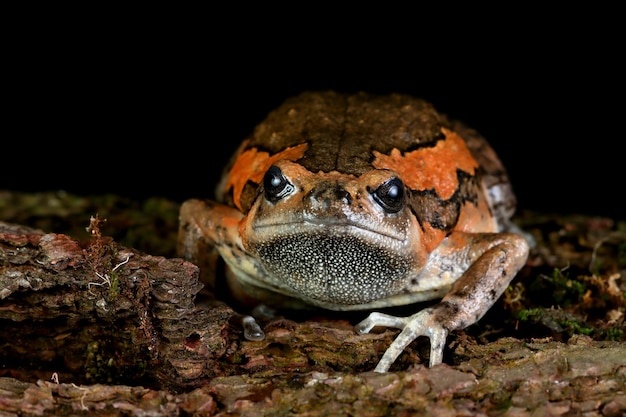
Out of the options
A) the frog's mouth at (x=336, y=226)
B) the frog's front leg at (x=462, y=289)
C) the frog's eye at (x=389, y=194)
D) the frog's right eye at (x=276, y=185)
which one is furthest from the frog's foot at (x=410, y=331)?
the frog's right eye at (x=276, y=185)

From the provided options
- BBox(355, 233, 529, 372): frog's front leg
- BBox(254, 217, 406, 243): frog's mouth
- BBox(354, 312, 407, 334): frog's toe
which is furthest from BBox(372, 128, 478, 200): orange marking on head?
BBox(354, 312, 407, 334): frog's toe

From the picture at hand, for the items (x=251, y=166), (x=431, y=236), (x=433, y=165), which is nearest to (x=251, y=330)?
(x=431, y=236)

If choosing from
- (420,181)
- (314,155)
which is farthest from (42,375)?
(420,181)

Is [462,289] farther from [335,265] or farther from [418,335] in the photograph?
[335,265]

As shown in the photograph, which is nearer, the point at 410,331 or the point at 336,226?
the point at 336,226

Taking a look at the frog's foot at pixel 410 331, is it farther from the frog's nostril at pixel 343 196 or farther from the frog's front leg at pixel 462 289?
the frog's nostril at pixel 343 196

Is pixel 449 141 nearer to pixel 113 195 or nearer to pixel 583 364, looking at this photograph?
pixel 583 364

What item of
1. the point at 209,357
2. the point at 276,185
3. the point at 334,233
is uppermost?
the point at 276,185
